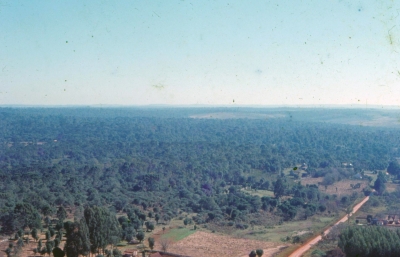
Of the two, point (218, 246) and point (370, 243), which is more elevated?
point (370, 243)

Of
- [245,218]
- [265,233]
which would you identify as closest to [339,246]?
[265,233]

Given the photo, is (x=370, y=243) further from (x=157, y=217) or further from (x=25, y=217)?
(x=25, y=217)

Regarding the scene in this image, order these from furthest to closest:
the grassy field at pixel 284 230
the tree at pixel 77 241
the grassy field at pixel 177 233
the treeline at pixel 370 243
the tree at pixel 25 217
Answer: the grassy field at pixel 284 230 < the grassy field at pixel 177 233 < the tree at pixel 25 217 < the treeline at pixel 370 243 < the tree at pixel 77 241

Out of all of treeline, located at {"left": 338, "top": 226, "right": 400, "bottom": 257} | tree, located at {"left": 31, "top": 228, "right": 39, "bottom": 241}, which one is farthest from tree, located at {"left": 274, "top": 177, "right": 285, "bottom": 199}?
tree, located at {"left": 31, "top": 228, "right": 39, "bottom": 241}

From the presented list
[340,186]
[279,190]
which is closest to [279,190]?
[279,190]

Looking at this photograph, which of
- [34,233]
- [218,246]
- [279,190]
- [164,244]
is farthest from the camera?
[279,190]

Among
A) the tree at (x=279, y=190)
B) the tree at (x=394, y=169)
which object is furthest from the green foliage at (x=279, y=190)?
the tree at (x=394, y=169)

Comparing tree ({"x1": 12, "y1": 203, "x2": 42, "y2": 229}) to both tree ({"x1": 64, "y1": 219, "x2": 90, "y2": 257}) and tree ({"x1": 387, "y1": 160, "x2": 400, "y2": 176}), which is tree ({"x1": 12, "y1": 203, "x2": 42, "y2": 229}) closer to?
tree ({"x1": 64, "y1": 219, "x2": 90, "y2": 257})

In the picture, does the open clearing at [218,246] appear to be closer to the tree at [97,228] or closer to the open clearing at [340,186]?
the tree at [97,228]
